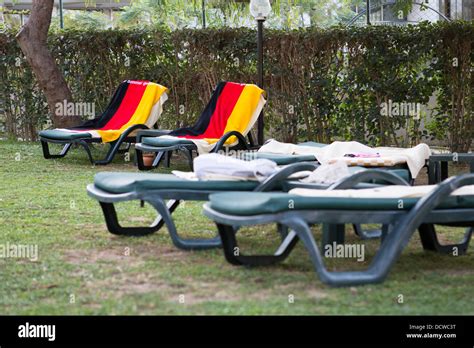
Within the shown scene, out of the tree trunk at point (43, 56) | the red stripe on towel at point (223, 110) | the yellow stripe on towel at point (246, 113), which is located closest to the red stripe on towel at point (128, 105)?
the tree trunk at point (43, 56)

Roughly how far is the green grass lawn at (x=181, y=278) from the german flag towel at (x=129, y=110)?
4206 millimetres

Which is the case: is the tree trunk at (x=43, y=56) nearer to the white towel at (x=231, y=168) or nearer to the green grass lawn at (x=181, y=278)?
the green grass lawn at (x=181, y=278)

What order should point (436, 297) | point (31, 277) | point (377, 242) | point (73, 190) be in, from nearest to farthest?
point (436, 297)
point (31, 277)
point (377, 242)
point (73, 190)

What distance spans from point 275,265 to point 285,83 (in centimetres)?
707

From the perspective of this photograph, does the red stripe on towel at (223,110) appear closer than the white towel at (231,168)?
No

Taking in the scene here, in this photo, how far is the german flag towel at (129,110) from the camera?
11.3 m

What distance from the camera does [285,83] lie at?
12078 mm

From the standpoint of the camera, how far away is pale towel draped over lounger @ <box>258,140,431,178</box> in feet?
23.6

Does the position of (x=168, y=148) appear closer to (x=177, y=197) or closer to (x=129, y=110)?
(x=129, y=110)

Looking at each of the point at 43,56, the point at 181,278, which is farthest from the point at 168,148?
the point at 181,278

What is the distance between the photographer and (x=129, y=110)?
11.6 metres

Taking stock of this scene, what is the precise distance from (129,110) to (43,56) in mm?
1614
